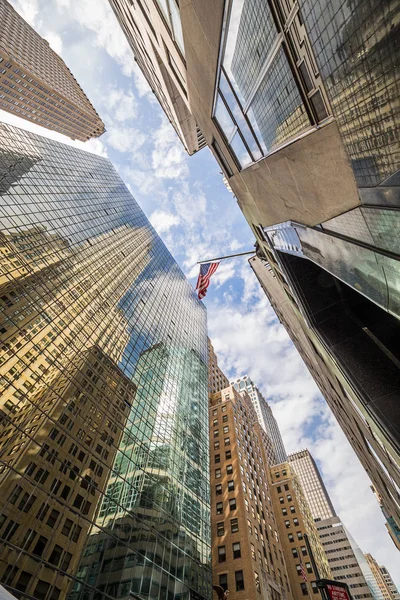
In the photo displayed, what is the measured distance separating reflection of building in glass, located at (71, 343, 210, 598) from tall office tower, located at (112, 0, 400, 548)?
21195 mm

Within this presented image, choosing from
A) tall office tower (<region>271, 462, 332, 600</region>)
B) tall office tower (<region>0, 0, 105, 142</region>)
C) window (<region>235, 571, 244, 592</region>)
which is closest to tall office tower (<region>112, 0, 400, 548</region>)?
window (<region>235, 571, 244, 592</region>)

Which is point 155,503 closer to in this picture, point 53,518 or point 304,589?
point 53,518

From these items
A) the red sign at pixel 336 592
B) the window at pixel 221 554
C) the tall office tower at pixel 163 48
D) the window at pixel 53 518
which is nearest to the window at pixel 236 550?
the window at pixel 221 554

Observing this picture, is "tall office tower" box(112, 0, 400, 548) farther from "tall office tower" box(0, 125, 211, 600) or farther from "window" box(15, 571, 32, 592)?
"tall office tower" box(0, 125, 211, 600)

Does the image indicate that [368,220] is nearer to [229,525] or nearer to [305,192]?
[305,192]

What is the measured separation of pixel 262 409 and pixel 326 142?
16938 centimetres

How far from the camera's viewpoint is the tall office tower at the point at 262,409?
155375 mm

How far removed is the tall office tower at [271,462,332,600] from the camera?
50281 mm

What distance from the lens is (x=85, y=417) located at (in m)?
25.1

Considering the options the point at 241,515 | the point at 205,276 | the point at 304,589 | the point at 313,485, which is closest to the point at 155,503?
the point at 205,276

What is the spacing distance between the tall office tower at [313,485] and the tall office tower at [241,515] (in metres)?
145

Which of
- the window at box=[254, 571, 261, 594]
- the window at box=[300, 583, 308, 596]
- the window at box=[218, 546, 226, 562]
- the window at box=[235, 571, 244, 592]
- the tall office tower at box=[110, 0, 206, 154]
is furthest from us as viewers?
the window at box=[300, 583, 308, 596]

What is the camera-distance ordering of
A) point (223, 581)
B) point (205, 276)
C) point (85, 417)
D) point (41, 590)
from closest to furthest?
point (41, 590) < point (205, 276) < point (85, 417) < point (223, 581)

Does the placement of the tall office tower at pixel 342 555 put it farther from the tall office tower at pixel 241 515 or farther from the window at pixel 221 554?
the window at pixel 221 554
